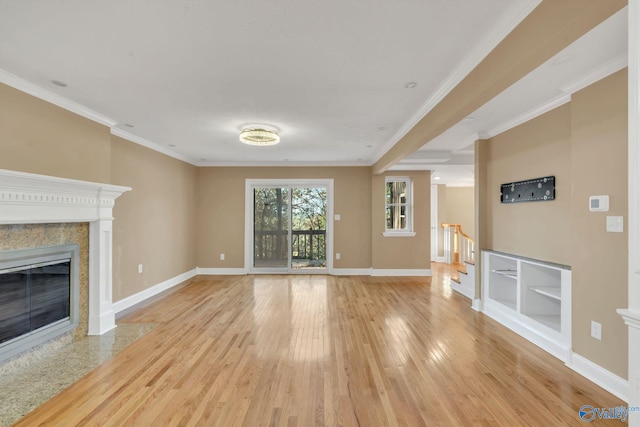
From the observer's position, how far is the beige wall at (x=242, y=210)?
652 centimetres

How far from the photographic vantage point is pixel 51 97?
2.79 m

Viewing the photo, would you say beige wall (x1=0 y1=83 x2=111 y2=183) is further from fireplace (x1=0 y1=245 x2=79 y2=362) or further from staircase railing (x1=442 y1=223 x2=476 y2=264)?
staircase railing (x1=442 y1=223 x2=476 y2=264)

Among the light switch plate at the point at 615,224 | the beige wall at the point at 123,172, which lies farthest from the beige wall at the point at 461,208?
the beige wall at the point at 123,172

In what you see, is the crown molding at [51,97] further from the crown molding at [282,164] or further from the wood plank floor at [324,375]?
the crown molding at [282,164]

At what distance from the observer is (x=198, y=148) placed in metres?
5.11

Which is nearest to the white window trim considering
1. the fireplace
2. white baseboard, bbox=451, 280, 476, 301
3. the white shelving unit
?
white baseboard, bbox=451, 280, 476, 301

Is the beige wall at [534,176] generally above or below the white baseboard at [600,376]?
above

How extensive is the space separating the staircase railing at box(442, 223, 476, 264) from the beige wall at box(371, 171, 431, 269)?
186 cm

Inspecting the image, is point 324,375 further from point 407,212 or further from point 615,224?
point 407,212

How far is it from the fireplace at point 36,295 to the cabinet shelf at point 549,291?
16.4 feet

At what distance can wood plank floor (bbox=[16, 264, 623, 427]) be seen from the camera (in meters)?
1.95

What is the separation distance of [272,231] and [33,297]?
4214 millimetres

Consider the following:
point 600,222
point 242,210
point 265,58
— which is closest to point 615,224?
point 600,222

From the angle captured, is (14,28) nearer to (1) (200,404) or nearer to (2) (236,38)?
(2) (236,38)
